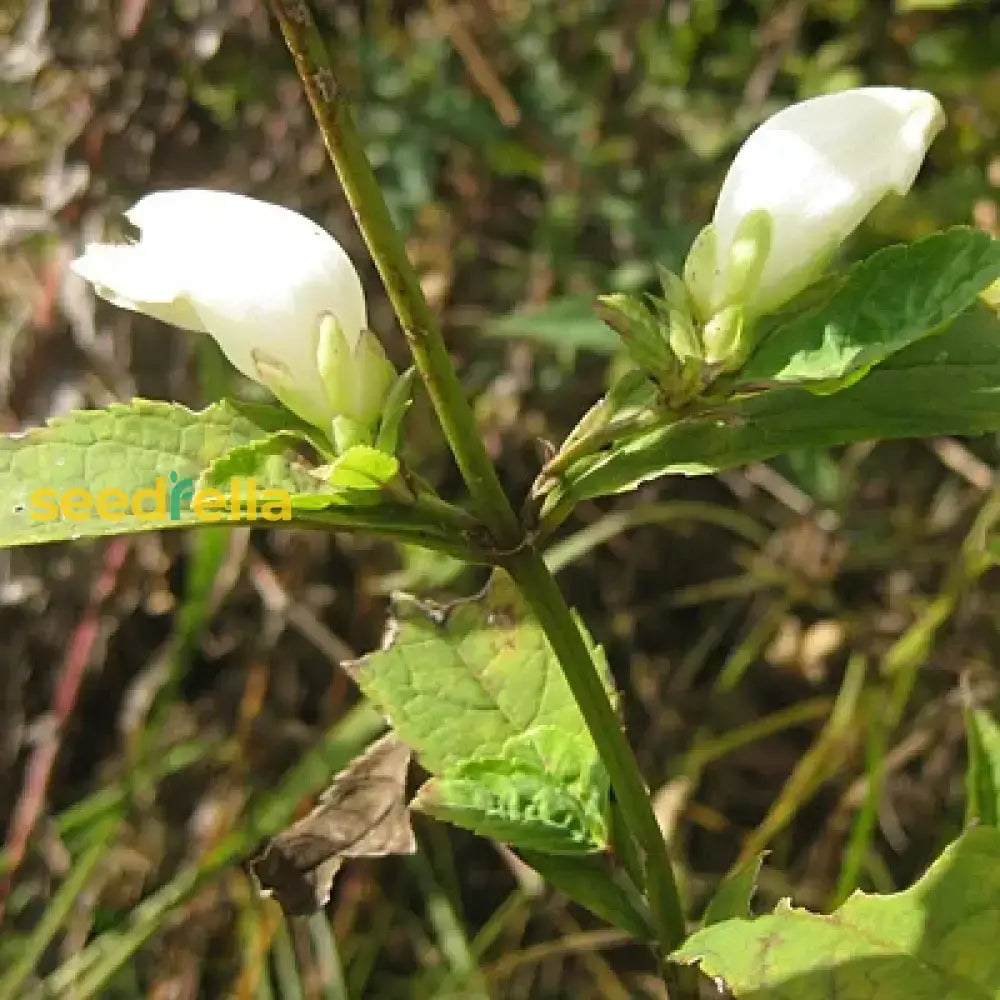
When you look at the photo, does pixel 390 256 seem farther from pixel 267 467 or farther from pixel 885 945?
pixel 885 945

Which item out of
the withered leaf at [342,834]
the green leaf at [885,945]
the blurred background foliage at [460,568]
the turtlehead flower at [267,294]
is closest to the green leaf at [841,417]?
the turtlehead flower at [267,294]

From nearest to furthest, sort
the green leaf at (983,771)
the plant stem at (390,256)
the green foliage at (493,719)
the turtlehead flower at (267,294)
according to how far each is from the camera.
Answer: the plant stem at (390,256), the turtlehead flower at (267,294), the green foliage at (493,719), the green leaf at (983,771)

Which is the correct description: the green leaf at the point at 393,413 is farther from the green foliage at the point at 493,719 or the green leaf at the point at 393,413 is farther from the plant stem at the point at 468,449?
the green foliage at the point at 493,719

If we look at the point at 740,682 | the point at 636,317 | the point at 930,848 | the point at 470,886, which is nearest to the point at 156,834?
the point at 470,886

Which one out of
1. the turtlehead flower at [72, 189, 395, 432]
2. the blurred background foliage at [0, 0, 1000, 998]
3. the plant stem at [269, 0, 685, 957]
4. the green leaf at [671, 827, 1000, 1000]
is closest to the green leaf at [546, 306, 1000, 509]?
the plant stem at [269, 0, 685, 957]

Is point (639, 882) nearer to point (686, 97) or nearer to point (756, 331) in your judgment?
point (756, 331)
